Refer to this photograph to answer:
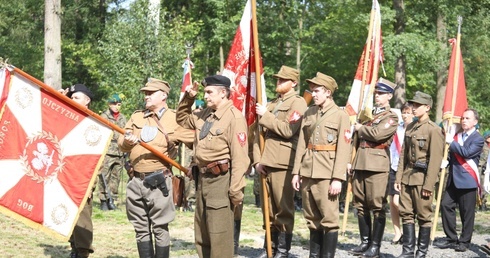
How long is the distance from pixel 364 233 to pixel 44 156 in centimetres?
433

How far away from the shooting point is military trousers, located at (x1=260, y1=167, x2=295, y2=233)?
9016 millimetres

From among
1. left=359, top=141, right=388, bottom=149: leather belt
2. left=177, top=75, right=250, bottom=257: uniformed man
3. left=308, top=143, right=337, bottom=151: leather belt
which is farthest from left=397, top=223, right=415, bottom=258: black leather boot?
left=177, top=75, right=250, bottom=257: uniformed man

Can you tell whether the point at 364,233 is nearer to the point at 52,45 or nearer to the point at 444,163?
the point at 444,163

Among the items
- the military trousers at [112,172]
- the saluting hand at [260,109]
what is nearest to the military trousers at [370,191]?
the saluting hand at [260,109]

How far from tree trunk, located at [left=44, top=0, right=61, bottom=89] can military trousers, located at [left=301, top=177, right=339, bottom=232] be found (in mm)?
11794

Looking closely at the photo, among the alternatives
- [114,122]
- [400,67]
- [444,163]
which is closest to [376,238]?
[444,163]

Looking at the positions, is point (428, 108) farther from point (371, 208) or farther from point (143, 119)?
point (143, 119)

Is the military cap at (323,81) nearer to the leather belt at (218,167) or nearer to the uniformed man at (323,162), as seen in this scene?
the uniformed man at (323,162)

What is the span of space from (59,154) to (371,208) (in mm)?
4053

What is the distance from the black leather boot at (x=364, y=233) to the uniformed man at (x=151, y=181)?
2.91 meters

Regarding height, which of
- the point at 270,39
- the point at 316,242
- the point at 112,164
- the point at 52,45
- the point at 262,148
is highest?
the point at 270,39

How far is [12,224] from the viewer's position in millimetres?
12008

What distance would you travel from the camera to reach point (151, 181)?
26.1 feet

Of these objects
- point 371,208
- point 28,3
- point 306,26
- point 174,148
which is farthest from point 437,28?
point 174,148
